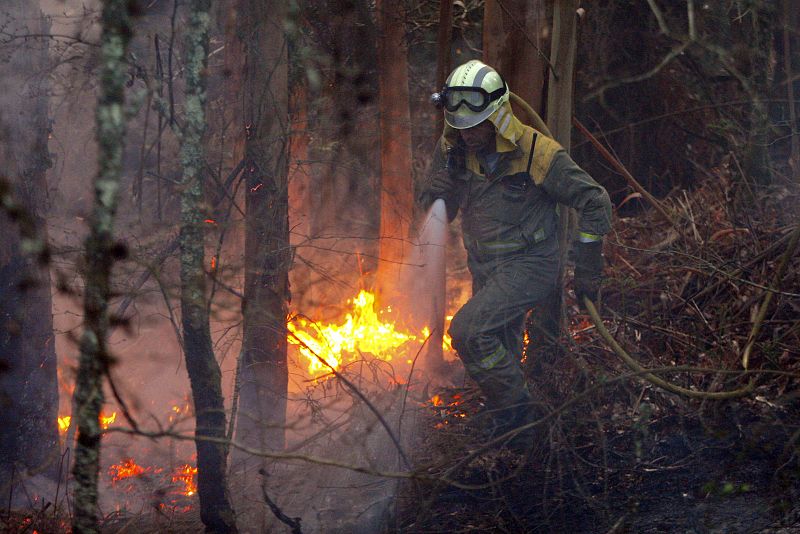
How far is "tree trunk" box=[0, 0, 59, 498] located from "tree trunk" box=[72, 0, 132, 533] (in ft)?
8.63

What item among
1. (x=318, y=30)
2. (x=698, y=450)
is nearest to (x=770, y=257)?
(x=698, y=450)

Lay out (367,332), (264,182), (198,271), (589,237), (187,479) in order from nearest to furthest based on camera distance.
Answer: (198,271), (589,237), (264,182), (187,479), (367,332)

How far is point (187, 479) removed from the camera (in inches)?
234

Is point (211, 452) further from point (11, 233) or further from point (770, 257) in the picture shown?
point (770, 257)

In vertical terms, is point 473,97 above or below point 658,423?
above

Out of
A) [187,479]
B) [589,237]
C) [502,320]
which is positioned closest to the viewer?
[589,237]

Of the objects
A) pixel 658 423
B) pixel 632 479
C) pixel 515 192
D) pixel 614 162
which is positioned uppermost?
pixel 614 162

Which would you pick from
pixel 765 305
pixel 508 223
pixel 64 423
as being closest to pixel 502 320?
pixel 508 223

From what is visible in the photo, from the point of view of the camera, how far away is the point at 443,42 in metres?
6.16

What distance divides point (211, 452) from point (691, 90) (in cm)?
718

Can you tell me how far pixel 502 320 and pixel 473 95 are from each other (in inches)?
55.8

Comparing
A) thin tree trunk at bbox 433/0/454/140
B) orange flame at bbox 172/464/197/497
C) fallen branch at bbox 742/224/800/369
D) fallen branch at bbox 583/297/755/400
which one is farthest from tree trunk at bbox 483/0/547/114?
orange flame at bbox 172/464/197/497

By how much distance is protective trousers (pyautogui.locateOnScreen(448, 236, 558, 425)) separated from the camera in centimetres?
468

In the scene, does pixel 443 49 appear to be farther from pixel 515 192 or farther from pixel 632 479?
pixel 632 479
